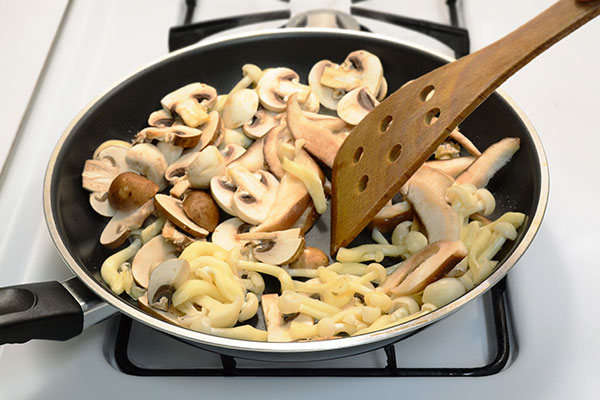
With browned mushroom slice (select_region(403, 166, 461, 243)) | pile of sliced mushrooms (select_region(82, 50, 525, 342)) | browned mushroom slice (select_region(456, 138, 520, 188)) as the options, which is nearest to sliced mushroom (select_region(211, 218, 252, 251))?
pile of sliced mushrooms (select_region(82, 50, 525, 342))

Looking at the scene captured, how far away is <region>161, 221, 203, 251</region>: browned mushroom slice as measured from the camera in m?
1.18

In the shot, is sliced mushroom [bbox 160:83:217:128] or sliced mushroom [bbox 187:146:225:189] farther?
sliced mushroom [bbox 160:83:217:128]

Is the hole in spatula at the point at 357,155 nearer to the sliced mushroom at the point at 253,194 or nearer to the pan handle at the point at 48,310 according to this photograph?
the sliced mushroom at the point at 253,194

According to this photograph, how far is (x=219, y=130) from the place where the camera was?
1431 millimetres

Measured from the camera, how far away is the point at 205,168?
1.26m

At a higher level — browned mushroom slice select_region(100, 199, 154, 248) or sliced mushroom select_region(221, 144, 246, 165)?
sliced mushroom select_region(221, 144, 246, 165)

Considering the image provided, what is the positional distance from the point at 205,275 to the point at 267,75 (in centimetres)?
62

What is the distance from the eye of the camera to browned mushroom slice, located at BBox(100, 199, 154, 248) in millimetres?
1237

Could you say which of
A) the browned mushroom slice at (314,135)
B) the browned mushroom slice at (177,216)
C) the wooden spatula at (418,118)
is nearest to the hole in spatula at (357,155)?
the wooden spatula at (418,118)

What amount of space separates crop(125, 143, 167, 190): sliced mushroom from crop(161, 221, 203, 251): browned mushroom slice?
0.57 ft

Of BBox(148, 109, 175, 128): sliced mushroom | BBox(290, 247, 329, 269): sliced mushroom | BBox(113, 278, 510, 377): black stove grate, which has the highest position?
BBox(148, 109, 175, 128): sliced mushroom

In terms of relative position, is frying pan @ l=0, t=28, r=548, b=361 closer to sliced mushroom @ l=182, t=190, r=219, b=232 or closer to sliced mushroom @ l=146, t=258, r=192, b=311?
sliced mushroom @ l=146, t=258, r=192, b=311

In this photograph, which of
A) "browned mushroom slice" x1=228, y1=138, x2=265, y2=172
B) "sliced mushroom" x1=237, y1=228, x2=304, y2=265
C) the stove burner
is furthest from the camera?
the stove burner

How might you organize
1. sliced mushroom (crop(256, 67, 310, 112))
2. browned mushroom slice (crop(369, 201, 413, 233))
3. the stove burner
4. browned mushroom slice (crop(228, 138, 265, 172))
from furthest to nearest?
the stove burner < sliced mushroom (crop(256, 67, 310, 112)) < browned mushroom slice (crop(228, 138, 265, 172)) < browned mushroom slice (crop(369, 201, 413, 233))
